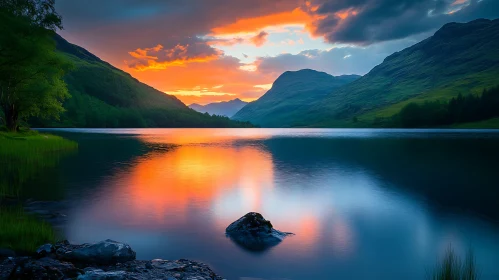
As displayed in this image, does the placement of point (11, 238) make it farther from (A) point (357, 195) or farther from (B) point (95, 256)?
(A) point (357, 195)

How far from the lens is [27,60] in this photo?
4675cm

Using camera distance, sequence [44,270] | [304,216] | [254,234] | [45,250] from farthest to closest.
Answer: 1. [304,216]
2. [254,234]
3. [45,250]
4. [44,270]

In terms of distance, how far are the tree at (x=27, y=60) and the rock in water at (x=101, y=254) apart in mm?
41307

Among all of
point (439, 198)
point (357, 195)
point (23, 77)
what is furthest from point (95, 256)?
point (23, 77)

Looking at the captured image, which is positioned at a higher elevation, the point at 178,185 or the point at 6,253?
the point at 6,253

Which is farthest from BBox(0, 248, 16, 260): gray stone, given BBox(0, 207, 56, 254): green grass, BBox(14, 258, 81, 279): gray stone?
BBox(14, 258, 81, 279): gray stone

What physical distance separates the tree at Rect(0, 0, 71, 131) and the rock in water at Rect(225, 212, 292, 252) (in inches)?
1661

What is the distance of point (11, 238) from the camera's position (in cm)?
1399

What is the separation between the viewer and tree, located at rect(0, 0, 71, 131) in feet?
146

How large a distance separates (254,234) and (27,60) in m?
45.9

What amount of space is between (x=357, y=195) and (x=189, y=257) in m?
19.9

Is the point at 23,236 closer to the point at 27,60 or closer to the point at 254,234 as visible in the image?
the point at 254,234

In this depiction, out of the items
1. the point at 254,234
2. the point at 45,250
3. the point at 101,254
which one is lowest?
the point at 254,234

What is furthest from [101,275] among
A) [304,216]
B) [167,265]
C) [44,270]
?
[304,216]
